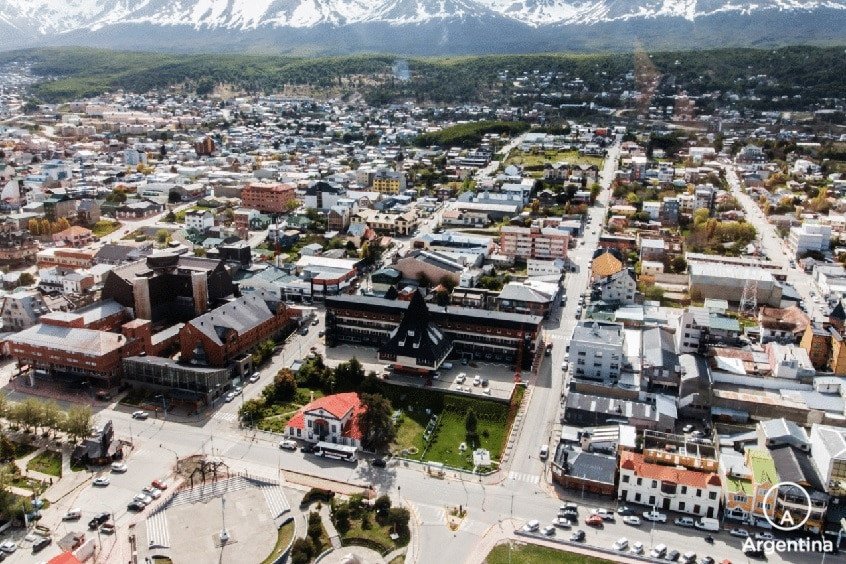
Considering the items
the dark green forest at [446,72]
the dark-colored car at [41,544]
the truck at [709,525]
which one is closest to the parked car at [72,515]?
the dark-colored car at [41,544]

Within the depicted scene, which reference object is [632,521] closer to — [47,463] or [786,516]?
Result: [786,516]

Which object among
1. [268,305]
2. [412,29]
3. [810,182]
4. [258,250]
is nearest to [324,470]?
[268,305]

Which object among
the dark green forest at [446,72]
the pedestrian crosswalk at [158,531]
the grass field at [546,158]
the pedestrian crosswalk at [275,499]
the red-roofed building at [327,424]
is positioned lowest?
the pedestrian crosswalk at [158,531]

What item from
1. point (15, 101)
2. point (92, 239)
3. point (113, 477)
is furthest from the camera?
point (15, 101)

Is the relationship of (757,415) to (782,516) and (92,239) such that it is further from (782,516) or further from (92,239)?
(92,239)

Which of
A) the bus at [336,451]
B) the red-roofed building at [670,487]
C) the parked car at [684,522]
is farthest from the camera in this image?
the bus at [336,451]

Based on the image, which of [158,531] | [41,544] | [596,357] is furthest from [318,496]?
[596,357]

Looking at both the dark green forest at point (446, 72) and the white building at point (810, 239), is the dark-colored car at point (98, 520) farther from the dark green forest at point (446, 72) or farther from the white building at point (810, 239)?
the dark green forest at point (446, 72)
